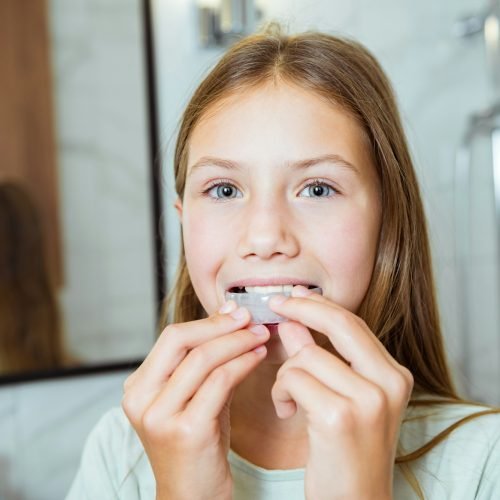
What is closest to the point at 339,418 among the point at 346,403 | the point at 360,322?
the point at 346,403

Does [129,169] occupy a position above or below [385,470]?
above

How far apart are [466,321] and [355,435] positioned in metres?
1.19

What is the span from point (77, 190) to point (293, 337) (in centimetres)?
86

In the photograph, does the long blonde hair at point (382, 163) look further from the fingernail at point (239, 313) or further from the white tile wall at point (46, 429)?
the white tile wall at point (46, 429)

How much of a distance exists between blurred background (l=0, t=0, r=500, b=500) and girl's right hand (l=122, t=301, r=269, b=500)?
0.69 meters

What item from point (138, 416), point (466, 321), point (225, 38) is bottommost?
point (466, 321)

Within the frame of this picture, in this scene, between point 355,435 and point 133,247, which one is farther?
point 133,247

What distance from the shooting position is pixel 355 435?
64 centimetres

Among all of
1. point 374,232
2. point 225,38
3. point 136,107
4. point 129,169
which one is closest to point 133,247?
point 129,169

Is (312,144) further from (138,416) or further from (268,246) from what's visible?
(138,416)

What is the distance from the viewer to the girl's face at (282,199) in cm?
80

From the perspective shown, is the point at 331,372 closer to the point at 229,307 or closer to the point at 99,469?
the point at 229,307

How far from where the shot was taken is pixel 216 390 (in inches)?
27.3

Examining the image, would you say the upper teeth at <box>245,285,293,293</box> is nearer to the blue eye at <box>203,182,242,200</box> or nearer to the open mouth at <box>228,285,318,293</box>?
the open mouth at <box>228,285,318,293</box>
